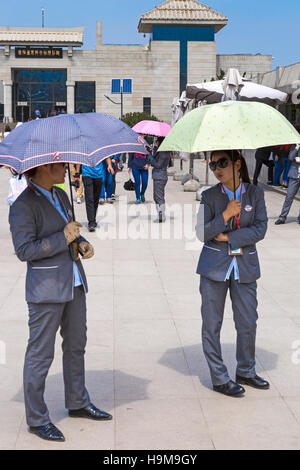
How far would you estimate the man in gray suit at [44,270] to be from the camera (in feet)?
12.9

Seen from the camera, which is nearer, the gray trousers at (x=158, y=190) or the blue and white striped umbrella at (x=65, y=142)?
the blue and white striped umbrella at (x=65, y=142)

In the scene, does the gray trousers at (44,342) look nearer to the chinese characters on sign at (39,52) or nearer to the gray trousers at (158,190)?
the gray trousers at (158,190)

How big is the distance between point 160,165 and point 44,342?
934 centimetres

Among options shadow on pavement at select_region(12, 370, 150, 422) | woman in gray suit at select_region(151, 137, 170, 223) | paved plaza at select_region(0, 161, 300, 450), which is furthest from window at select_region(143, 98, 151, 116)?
shadow on pavement at select_region(12, 370, 150, 422)

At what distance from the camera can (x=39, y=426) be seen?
4.10 m

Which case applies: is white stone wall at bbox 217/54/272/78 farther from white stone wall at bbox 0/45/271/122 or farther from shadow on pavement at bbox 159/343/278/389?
shadow on pavement at bbox 159/343/278/389

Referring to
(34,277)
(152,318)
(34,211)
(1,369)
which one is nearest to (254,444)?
(34,277)

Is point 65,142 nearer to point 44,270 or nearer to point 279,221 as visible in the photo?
point 44,270

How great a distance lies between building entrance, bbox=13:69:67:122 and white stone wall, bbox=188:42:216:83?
44.6ft

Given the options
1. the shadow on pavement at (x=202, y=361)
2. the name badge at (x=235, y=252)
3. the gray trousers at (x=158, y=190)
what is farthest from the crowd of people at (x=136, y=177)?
the name badge at (x=235, y=252)

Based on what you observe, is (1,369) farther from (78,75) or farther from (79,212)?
(78,75)

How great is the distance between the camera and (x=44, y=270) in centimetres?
402

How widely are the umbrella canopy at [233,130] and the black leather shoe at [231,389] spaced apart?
166 centimetres

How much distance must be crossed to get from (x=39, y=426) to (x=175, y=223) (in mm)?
9508
